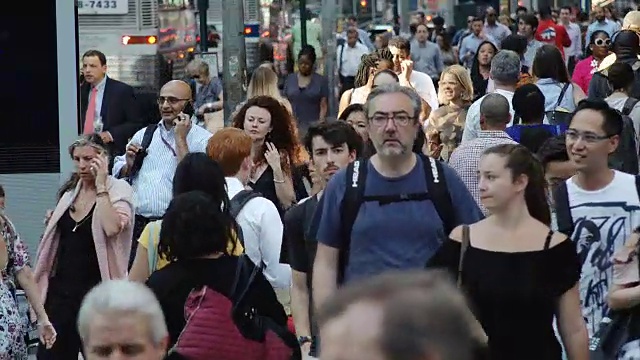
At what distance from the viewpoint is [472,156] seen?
930 cm

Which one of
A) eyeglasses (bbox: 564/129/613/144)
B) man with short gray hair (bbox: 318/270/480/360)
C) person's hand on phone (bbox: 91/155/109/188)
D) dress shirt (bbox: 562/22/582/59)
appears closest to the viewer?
man with short gray hair (bbox: 318/270/480/360)

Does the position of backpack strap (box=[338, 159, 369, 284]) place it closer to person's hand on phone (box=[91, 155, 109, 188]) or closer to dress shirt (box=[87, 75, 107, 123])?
person's hand on phone (box=[91, 155, 109, 188])

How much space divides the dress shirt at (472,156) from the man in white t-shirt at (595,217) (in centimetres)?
195

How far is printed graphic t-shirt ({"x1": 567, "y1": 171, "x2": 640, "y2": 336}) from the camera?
6914 millimetres

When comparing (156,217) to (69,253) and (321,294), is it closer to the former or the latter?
(69,253)

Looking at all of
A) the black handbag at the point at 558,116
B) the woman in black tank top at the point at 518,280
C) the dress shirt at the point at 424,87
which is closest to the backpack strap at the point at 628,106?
the black handbag at the point at 558,116

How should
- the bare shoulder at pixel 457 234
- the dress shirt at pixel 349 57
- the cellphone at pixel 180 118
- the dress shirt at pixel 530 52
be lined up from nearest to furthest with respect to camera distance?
the bare shoulder at pixel 457 234
the cellphone at pixel 180 118
the dress shirt at pixel 530 52
the dress shirt at pixel 349 57

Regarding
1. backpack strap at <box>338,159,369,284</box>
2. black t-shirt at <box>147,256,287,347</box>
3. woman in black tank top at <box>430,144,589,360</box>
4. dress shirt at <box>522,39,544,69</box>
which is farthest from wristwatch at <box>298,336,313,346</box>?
dress shirt at <box>522,39,544,69</box>

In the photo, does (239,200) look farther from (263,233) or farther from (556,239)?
(556,239)

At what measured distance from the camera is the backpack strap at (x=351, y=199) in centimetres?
653

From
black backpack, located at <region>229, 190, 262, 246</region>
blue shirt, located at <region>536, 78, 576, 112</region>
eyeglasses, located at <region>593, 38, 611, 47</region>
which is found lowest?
black backpack, located at <region>229, 190, 262, 246</region>

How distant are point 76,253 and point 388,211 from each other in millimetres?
3377

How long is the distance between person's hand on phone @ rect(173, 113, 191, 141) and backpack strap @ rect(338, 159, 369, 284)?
13.6 feet

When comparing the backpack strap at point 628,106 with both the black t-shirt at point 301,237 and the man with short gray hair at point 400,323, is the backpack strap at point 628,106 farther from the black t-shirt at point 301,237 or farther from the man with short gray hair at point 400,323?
the man with short gray hair at point 400,323
